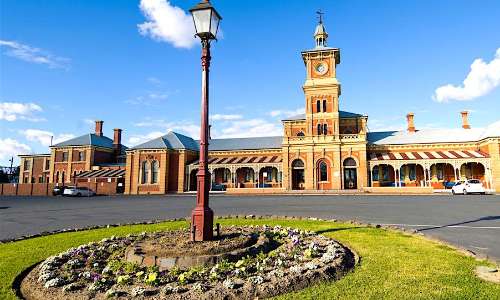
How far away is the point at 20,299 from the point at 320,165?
114 ft

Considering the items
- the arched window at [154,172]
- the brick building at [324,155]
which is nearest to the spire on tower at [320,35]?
the brick building at [324,155]

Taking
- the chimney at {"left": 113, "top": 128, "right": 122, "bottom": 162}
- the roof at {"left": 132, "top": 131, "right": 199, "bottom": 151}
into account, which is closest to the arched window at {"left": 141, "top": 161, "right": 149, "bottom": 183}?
the roof at {"left": 132, "top": 131, "right": 199, "bottom": 151}

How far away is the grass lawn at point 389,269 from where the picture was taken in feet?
13.8

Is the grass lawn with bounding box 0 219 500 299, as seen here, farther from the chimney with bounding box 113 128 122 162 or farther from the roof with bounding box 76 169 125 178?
the chimney with bounding box 113 128 122 162

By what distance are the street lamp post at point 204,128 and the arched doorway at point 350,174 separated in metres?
31.8

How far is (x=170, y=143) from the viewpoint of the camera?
141ft

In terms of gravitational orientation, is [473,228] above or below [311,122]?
below

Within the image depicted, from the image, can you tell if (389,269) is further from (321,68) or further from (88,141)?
(88,141)

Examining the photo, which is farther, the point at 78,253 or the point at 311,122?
the point at 311,122

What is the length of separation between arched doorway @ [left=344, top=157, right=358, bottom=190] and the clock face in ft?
40.2

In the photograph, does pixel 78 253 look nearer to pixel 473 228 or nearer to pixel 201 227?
pixel 201 227

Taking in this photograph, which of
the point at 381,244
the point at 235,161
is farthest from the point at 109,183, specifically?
the point at 381,244

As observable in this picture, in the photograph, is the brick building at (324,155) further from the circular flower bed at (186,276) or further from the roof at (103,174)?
the circular flower bed at (186,276)

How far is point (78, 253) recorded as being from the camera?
6.63 m
